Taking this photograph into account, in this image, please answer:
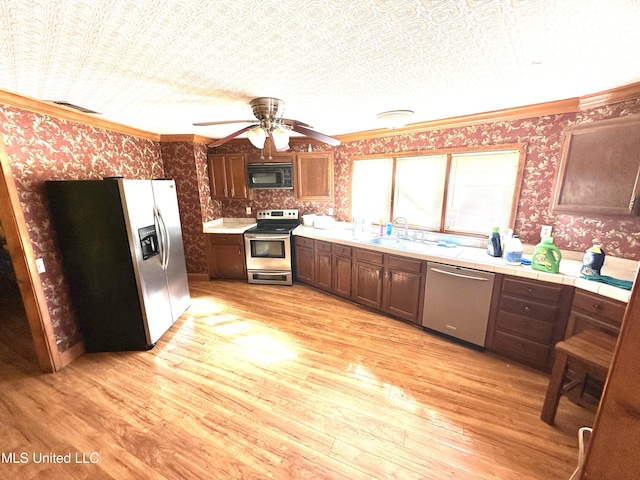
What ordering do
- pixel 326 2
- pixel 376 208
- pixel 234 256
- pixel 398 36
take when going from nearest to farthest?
pixel 326 2 < pixel 398 36 < pixel 376 208 < pixel 234 256

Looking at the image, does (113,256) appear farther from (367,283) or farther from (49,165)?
(367,283)

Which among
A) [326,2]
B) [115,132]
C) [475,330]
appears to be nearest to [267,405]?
[475,330]

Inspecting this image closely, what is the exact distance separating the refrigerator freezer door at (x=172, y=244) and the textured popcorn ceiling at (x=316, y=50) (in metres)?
0.88

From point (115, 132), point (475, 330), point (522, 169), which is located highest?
point (115, 132)

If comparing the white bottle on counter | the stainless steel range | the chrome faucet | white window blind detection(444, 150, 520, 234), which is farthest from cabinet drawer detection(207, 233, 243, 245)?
the white bottle on counter

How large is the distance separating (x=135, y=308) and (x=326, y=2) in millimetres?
2839

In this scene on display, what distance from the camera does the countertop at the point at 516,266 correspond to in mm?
1821

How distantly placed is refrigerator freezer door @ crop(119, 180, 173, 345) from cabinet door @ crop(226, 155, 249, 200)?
1.68 m

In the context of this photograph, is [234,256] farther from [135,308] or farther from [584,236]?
[584,236]

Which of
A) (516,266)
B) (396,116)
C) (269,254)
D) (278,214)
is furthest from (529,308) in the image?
(278,214)

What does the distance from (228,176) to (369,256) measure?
8.88ft

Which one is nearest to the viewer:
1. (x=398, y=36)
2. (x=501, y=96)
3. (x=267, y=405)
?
(x=398, y=36)

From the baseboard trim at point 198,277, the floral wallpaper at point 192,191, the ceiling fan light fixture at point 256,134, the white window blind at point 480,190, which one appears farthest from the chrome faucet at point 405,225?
the baseboard trim at point 198,277

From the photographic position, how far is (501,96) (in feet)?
6.91
